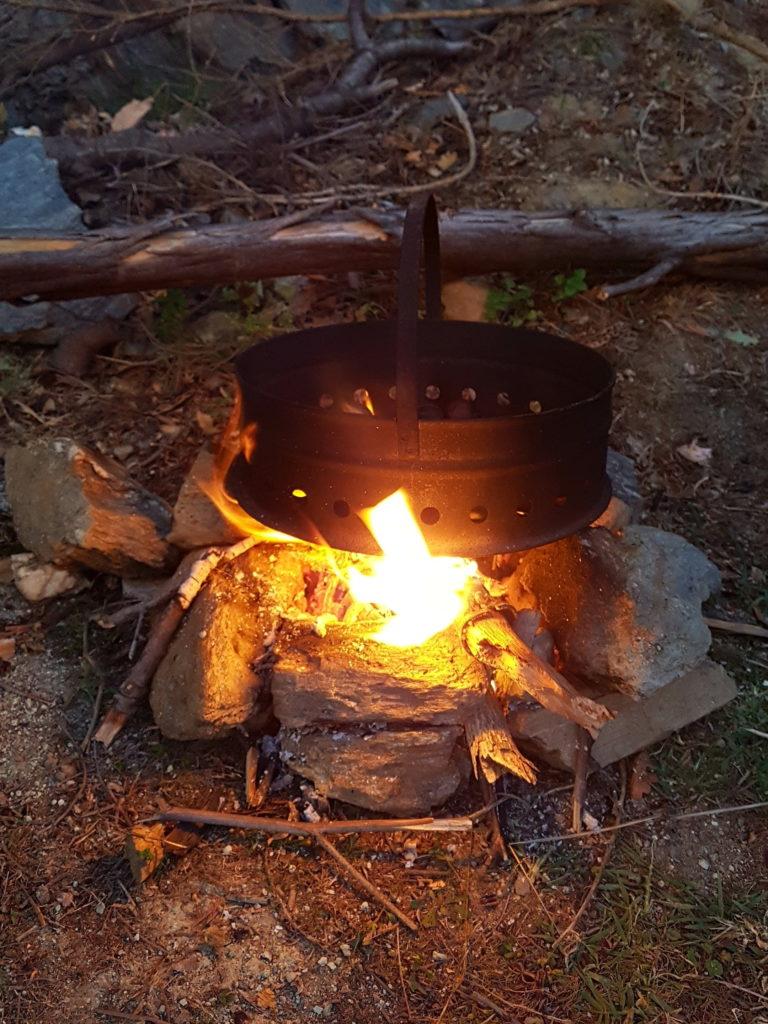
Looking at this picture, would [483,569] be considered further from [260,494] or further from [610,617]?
[260,494]

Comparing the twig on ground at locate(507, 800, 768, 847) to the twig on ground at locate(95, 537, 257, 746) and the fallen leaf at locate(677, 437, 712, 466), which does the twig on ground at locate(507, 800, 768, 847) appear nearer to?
the twig on ground at locate(95, 537, 257, 746)

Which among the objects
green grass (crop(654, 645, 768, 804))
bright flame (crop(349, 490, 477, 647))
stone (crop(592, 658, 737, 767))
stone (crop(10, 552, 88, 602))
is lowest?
green grass (crop(654, 645, 768, 804))

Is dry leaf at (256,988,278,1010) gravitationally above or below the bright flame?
below

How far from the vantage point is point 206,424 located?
3.67 metres

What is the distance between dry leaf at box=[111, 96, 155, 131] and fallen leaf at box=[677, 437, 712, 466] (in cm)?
359

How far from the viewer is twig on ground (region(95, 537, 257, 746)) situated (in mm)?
2641

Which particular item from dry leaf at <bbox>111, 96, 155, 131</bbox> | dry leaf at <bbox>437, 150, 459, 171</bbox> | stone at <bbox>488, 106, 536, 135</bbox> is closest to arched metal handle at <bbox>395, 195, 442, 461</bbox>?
dry leaf at <bbox>437, 150, 459, 171</bbox>

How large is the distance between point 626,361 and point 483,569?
1.50 metres

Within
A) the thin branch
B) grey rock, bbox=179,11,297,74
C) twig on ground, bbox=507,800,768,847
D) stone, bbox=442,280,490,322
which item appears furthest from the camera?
grey rock, bbox=179,11,297,74

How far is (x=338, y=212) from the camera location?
12.7ft

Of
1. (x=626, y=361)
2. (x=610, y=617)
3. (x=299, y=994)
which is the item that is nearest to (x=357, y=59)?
(x=626, y=361)

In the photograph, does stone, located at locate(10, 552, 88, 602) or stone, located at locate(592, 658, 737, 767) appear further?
stone, located at locate(10, 552, 88, 602)

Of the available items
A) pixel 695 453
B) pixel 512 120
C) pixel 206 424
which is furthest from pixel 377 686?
pixel 512 120

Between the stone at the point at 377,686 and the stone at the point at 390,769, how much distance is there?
5cm
